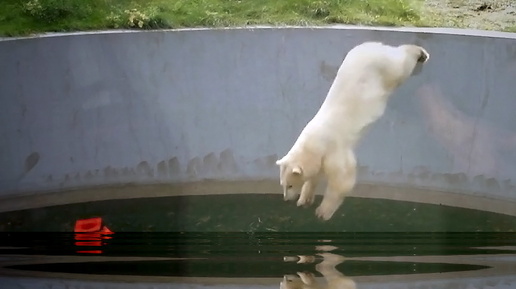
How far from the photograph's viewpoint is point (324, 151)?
488cm

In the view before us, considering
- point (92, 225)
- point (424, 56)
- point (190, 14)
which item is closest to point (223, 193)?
point (92, 225)

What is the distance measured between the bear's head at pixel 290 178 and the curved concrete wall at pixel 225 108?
13cm

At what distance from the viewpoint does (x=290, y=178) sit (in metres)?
4.92

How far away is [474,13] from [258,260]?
2198mm

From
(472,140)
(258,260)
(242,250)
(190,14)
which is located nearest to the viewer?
(258,260)

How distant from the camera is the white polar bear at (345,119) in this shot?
193 inches

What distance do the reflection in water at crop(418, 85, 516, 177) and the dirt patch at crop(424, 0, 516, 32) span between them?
0.53 m

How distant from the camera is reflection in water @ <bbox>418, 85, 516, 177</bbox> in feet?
16.6

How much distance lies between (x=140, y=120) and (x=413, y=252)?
1942 millimetres

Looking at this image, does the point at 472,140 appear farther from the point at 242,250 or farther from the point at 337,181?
the point at 242,250

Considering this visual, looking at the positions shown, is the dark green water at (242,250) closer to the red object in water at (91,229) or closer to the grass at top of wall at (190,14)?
the red object in water at (91,229)

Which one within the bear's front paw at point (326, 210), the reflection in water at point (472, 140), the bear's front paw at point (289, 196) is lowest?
the bear's front paw at point (326, 210)

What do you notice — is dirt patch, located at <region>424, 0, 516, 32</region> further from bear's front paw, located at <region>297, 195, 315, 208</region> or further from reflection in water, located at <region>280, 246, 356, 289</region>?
reflection in water, located at <region>280, 246, 356, 289</region>

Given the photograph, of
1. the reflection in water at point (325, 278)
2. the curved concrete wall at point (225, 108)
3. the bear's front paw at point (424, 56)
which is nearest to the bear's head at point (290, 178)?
the curved concrete wall at point (225, 108)
